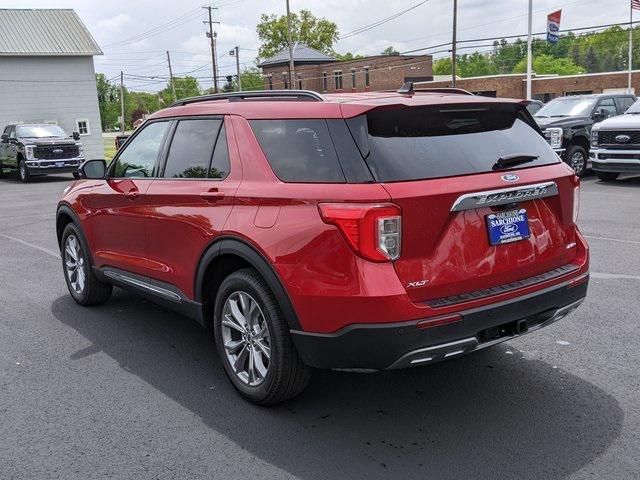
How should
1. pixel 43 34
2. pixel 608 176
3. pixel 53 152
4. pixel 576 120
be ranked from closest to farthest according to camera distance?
pixel 608 176, pixel 576 120, pixel 53 152, pixel 43 34

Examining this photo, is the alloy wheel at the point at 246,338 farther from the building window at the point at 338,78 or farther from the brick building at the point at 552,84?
the building window at the point at 338,78

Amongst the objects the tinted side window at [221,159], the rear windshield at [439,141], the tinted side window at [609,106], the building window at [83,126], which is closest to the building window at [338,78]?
the building window at [83,126]

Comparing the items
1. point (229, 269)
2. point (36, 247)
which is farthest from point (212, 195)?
point (36, 247)

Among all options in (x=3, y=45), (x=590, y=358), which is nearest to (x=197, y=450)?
(x=590, y=358)

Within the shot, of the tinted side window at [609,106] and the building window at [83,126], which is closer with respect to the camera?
the tinted side window at [609,106]

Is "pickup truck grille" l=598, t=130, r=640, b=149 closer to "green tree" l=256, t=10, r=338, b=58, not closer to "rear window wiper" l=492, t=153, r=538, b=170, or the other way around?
"rear window wiper" l=492, t=153, r=538, b=170

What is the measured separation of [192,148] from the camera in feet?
14.4

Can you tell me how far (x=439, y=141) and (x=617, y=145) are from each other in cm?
1194

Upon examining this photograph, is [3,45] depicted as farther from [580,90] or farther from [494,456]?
[580,90]

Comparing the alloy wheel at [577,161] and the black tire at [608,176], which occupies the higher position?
the alloy wheel at [577,161]

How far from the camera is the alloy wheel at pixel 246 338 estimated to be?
370 centimetres

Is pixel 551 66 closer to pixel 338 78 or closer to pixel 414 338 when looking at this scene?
pixel 338 78

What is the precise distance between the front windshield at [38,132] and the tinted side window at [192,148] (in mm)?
21004

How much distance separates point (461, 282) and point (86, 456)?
2.16 meters
